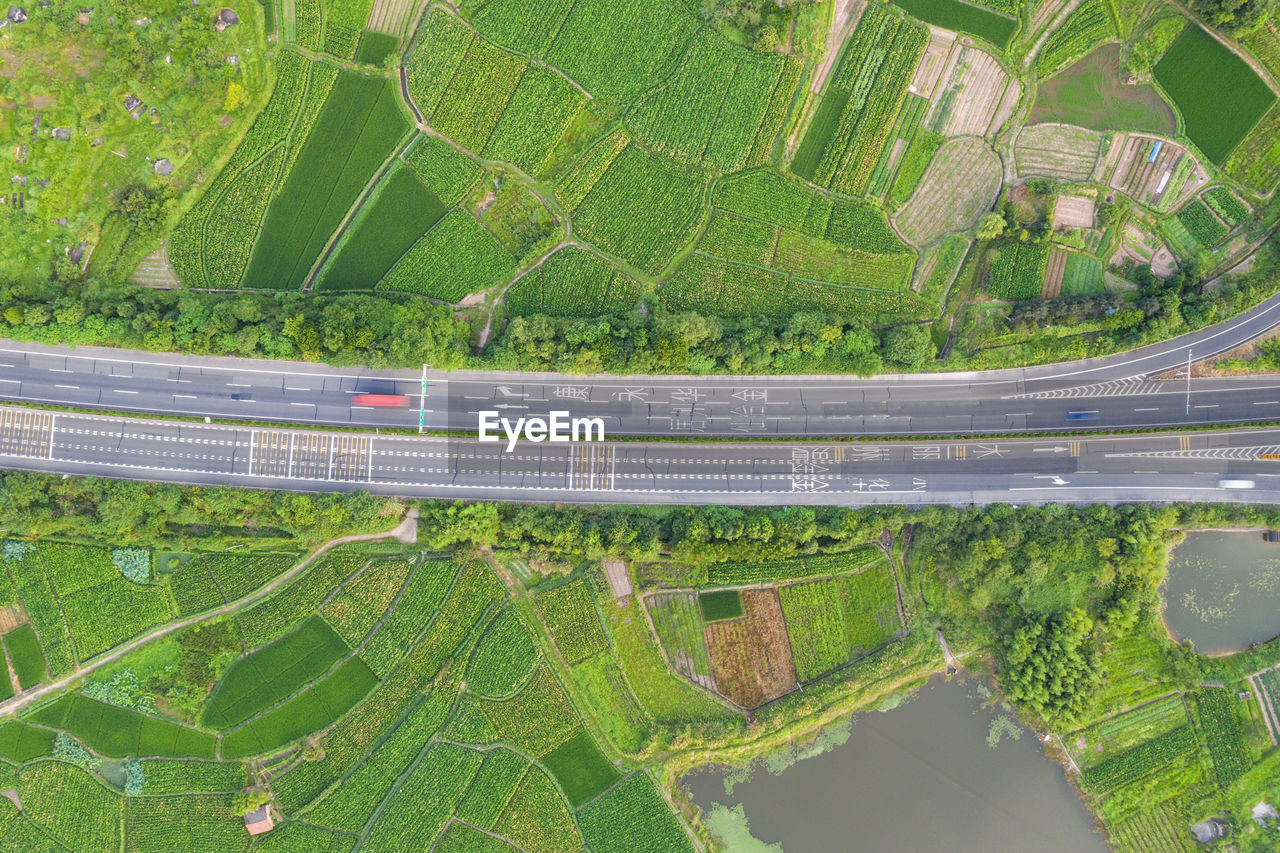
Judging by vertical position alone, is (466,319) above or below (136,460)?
above

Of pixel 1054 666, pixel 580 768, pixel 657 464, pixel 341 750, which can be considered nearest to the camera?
pixel 1054 666

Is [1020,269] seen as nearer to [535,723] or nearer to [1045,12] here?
[1045,12]

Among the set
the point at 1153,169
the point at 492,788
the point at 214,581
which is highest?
the point at 1153,169

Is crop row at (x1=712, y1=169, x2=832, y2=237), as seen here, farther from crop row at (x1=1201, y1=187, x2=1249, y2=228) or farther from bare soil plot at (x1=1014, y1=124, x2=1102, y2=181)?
crop row at (x1=1201, y1=187, x2=1249, y2=228)

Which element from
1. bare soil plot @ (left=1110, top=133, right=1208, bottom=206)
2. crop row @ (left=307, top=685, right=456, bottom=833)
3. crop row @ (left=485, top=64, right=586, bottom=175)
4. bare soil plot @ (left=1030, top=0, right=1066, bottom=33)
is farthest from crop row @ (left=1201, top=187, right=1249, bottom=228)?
crop row @ (left=307, top=685, right=456, bottom=833)

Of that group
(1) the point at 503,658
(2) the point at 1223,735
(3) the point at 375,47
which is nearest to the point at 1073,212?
(2) the point at 1223,735

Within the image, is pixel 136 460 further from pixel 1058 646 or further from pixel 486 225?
pixel 1058 646

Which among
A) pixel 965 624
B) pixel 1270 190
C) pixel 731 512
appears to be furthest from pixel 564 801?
pixel 1270 190
